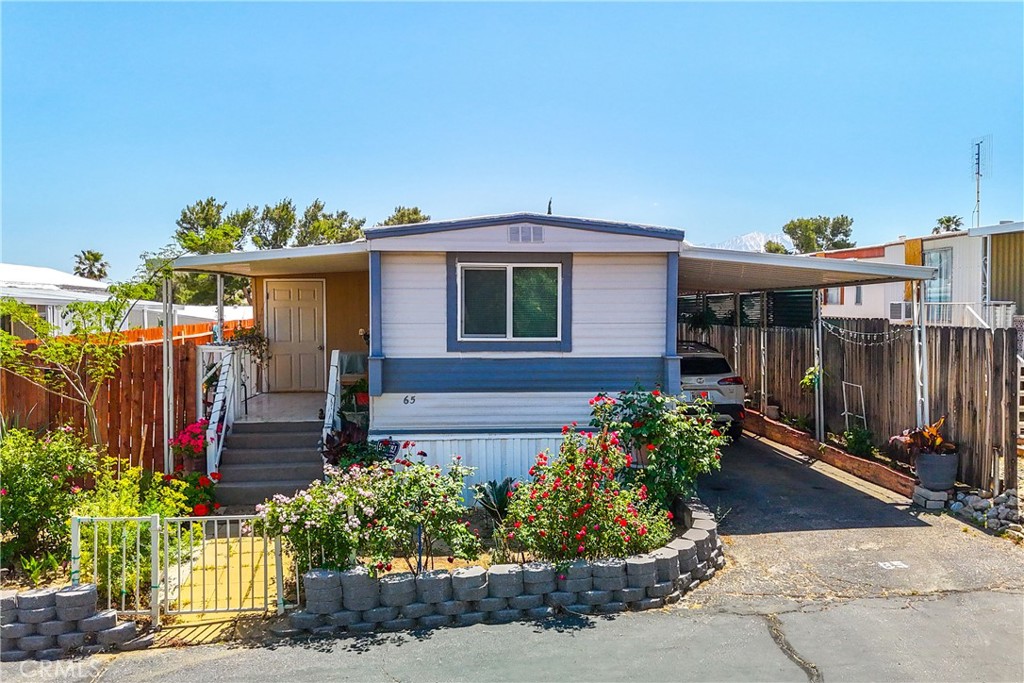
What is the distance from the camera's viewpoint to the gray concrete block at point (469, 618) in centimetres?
552

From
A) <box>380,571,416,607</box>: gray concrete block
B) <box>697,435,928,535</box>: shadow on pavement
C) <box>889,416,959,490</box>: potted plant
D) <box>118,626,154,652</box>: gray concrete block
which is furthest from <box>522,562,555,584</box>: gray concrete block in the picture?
<box>889,416,959,490</box>: potted plant

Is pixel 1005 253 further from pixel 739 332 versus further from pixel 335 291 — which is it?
pixel 335 291

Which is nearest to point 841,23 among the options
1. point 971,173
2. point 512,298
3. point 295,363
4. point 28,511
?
A: point 512,298

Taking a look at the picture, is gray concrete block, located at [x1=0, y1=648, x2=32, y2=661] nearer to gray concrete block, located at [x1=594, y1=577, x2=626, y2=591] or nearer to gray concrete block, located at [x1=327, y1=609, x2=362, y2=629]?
gray concrete block, located at [x1=327, y1=609, x2=362, y2=629]

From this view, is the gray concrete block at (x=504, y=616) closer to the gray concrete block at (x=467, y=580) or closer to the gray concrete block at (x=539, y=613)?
the gray concrete block at (x=539, y=613)

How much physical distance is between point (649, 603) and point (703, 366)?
6.51 metres

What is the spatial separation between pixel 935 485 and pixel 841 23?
6099mm

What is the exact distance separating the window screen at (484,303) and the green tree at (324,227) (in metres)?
23.3

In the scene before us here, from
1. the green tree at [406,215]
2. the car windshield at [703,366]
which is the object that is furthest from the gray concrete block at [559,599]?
the green tree at [406,215]

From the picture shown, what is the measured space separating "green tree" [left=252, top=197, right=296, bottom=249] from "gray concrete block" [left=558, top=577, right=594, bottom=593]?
113 ft

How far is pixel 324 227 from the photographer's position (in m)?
33.2

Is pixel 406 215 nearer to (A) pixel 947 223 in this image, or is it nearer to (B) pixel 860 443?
(A) pixel 947 223

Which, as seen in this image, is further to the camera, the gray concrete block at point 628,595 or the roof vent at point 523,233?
Result: the roof vent at point 523,233

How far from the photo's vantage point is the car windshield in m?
11.6
